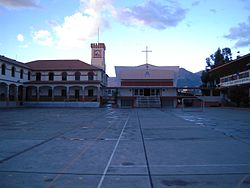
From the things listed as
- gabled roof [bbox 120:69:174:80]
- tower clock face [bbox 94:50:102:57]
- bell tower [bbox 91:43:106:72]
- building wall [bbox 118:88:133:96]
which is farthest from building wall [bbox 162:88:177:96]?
tower clock face [bbox 94:50:102:57]

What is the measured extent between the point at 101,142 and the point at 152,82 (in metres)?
57.8

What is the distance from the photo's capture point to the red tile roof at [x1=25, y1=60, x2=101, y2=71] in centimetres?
6800

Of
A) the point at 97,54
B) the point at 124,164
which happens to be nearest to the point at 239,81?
the point at 97,54

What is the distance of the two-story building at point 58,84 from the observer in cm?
6462

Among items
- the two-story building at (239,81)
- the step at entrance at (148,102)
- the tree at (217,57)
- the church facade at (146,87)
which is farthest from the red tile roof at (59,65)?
the tree at (217,57)

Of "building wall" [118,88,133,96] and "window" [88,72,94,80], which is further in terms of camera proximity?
"window" [88,72,94,80]

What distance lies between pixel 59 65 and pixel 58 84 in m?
5.64

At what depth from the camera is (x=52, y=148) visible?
1109 centimetres

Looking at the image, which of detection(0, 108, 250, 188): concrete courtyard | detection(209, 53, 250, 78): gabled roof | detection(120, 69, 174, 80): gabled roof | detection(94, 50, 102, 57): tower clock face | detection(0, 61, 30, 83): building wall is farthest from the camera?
detection(94, 50, 102, 57): tower clock face

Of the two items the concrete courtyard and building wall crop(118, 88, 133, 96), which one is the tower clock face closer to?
building wall crop(118, 88, 133, 96)

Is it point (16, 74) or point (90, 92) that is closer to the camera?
point (16, 74)

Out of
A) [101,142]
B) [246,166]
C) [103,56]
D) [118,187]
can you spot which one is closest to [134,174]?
[118,187]

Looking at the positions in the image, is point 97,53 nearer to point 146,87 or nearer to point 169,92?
point 146,87

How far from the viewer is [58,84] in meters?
65.8
